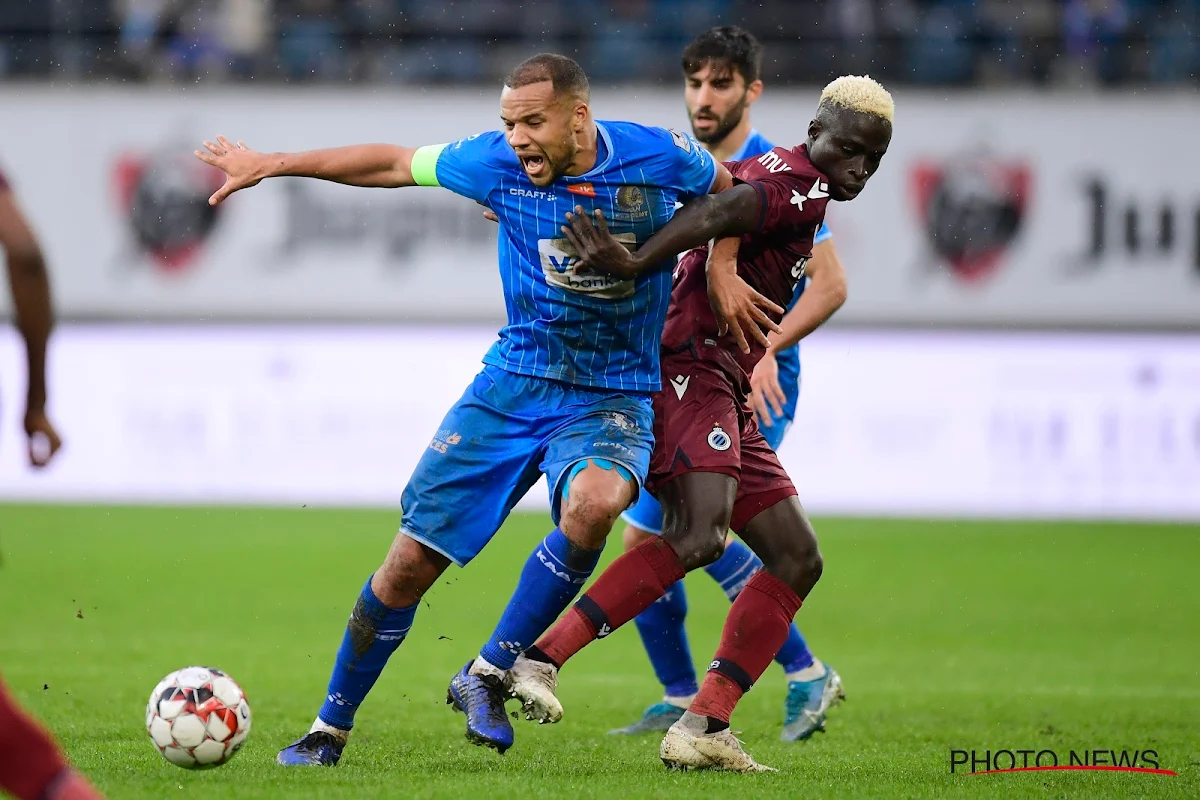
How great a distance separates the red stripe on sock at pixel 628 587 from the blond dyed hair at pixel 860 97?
63.3 inches

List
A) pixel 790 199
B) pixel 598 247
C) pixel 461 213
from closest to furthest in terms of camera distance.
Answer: pixel 598 247
pixel 790 199
pixel 461 213

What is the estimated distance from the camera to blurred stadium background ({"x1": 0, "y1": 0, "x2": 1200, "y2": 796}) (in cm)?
856

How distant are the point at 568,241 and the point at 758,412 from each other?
1.46m

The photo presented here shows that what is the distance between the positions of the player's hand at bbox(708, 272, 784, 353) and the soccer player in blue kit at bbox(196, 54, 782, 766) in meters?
0.02

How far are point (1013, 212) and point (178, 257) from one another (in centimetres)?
962

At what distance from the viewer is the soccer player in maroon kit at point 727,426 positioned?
5.07 m

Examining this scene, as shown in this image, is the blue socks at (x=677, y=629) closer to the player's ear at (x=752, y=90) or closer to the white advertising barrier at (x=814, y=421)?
the player's ear at (x=752, y=90)

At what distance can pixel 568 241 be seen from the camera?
5.09 metres

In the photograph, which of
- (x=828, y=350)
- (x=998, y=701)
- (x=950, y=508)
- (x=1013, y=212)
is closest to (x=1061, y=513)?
(x=950, y=508)

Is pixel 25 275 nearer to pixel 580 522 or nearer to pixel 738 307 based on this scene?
pixel 580 522

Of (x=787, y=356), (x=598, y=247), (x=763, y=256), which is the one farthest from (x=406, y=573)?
(x=787, y=356)

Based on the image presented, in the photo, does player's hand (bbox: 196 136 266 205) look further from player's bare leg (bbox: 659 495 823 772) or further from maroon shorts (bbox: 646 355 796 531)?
player's bare leg (bbox: 659 495 823 772)

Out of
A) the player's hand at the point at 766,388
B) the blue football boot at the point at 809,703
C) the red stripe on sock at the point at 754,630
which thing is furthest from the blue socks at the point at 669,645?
the red stripe on sock at the point at 754,630

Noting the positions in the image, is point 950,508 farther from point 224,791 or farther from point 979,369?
point 224,791
